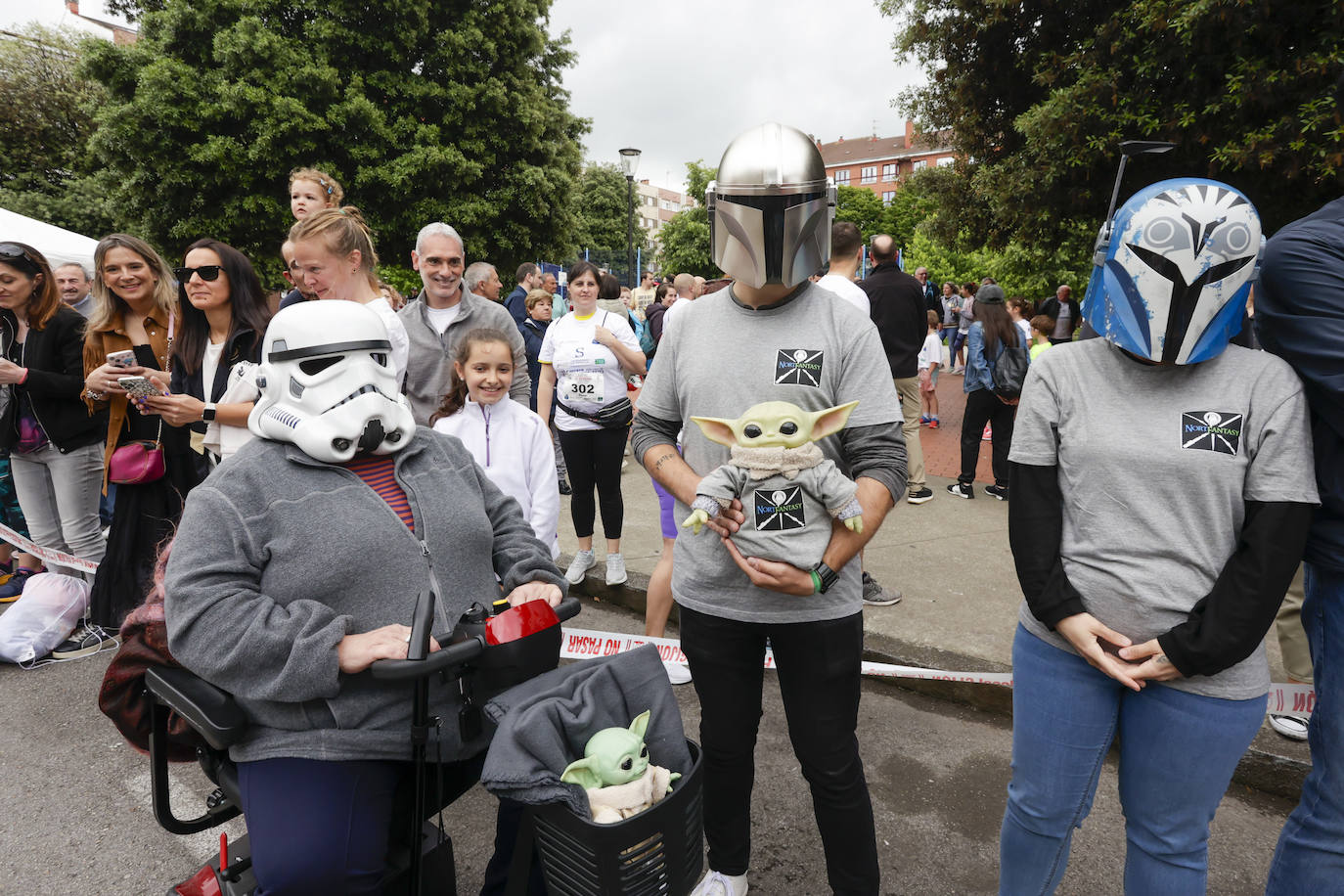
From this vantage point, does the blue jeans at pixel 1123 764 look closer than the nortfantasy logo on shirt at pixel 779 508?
Yes

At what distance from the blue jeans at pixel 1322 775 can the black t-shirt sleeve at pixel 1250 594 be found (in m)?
0.27

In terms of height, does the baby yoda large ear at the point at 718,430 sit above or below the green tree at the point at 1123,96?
below

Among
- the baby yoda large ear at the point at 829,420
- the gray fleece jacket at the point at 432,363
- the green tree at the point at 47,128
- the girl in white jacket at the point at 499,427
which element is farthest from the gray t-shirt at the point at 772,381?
the green tree at the point at 47,128

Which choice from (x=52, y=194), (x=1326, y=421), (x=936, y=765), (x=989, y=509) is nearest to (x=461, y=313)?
(x=936, y=765)

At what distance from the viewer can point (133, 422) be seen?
148 inches

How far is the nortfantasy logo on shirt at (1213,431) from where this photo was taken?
5.01 ft

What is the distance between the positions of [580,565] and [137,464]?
2463mm

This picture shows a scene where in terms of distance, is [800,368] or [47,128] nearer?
[800,368]

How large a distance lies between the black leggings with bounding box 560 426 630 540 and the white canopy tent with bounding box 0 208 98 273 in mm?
6766

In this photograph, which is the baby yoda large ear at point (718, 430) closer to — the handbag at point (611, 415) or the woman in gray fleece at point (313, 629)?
the woman in gray fleece at point (313, 629)

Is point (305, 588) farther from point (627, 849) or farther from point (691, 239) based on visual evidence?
point (691, 239)

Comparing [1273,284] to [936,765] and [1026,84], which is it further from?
[1026,84]

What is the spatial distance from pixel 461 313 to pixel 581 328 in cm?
97

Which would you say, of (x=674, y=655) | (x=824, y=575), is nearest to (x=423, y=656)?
(x=824, y=575)
